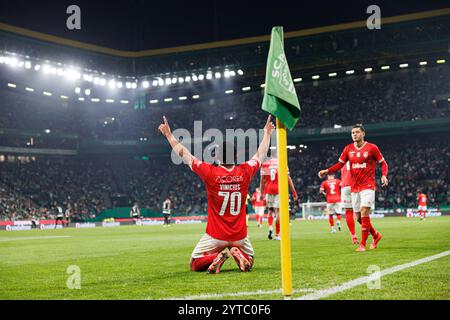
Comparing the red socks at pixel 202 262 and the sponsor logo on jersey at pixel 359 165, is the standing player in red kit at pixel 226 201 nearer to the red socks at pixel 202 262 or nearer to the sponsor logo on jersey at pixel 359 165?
the red socks at pixel 202 262

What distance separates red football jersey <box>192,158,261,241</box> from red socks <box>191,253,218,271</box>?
0.36 m

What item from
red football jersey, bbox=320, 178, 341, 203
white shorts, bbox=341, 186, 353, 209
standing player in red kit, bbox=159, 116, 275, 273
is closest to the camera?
standing player in red kit, bbox=159, 116, 275, 273

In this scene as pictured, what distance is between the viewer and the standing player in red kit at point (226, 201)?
26.5 feet

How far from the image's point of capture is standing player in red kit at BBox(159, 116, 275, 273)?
26.5 feet

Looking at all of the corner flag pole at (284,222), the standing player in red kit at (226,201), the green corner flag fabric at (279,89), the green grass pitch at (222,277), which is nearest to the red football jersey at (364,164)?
the green grass pitch at (222,277)

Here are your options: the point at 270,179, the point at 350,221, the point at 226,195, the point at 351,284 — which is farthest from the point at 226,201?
the point at 270,179

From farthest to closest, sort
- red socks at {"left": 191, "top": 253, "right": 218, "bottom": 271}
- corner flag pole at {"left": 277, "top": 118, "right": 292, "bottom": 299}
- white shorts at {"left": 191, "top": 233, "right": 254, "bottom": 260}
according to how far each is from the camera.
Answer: red socks at {"left": 191, "top": 253, "right": 218, "bottom": 271}
white shorts at {"left": 191, "top": 233, "right": 254, "bottom": 260}
corner flag pole at {"left": 277, "top": 118, "right": 292, "bottom": 299}

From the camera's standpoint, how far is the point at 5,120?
5472 cm

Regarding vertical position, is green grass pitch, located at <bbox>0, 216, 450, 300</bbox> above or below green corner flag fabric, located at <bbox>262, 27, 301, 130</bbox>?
below

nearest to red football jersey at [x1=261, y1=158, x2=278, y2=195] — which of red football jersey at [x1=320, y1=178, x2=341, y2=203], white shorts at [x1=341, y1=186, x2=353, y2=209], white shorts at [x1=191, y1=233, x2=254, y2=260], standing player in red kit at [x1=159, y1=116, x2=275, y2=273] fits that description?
white shorts at [x1=341, y1=186, x2=353, y2=209]

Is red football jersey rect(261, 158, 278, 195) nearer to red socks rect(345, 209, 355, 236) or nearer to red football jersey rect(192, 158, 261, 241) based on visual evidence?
red socks rect(345, 209, 355, 236)

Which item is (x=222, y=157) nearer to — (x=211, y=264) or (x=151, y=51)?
(x=211, y=264)

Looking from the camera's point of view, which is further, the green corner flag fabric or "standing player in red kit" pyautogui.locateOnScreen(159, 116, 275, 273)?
"standing player in red kit" pyautogui.locateOnScreen(159, 116, 275, 273)
